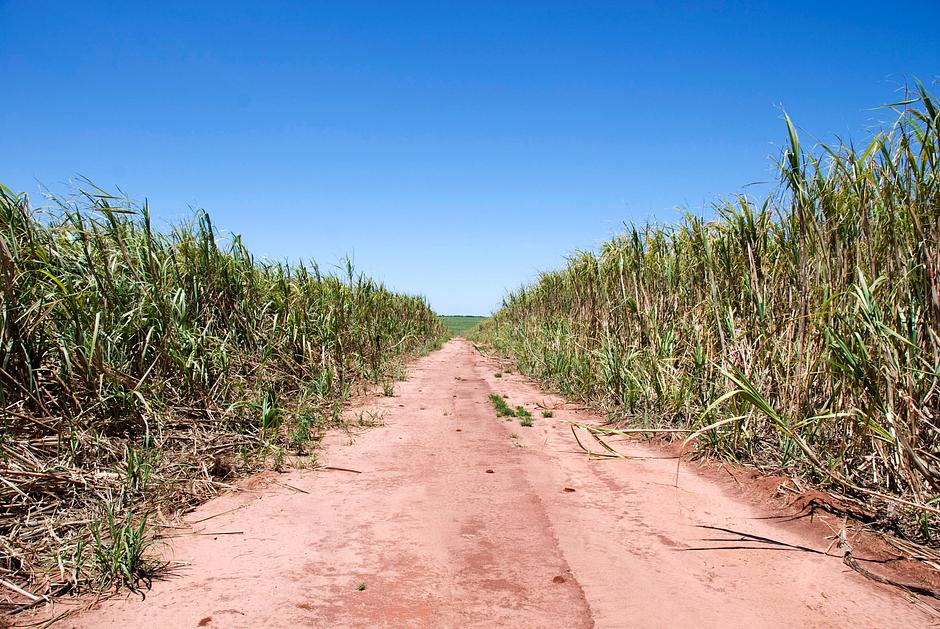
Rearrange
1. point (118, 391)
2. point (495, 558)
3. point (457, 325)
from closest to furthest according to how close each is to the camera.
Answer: point (495, 558) → point (118, 391) → point (457, 325)

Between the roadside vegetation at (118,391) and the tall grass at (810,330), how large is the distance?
3300 mm

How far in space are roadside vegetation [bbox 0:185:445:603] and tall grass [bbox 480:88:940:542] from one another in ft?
10.8

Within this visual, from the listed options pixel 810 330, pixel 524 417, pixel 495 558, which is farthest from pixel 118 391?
pixel 810 330

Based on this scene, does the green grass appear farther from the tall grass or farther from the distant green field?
the distant green field

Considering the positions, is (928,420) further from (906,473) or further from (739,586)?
(739,586)

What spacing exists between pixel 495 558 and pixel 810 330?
9.42ft

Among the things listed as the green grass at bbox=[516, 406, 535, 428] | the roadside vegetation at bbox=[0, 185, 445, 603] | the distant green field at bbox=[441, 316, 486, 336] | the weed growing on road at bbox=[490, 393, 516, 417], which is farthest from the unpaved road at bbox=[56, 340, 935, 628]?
the distant green field at bbox=[441, 316, 486, 336]

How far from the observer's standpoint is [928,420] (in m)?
2.97

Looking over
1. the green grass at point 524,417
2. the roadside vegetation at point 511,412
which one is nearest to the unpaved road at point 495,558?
the green grass at point 524,417

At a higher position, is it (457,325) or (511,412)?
(457,325)

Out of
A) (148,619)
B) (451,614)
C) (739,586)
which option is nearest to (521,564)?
(451,614)

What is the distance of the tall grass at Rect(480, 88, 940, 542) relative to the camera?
3.06 meters

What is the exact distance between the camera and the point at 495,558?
299cm

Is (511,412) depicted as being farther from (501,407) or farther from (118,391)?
(118,391)
